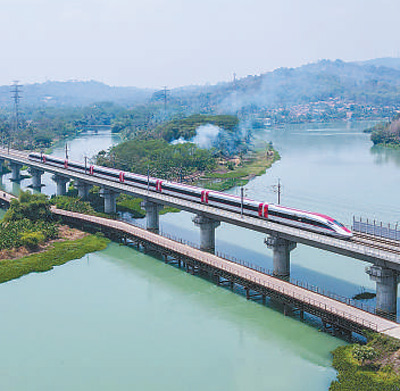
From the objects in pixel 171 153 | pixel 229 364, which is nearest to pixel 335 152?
pixel 171 153

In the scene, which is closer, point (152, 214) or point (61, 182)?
point (152, 214)

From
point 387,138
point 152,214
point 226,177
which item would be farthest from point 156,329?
point 387,138

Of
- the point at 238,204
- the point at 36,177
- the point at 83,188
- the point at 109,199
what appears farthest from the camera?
the point at 36,177

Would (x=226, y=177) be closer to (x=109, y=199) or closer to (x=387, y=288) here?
(x=109, y=199)

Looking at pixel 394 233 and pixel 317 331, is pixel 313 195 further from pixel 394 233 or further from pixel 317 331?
pixel 317 331

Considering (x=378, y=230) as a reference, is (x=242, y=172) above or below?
below

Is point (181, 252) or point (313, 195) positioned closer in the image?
point (181, 252)

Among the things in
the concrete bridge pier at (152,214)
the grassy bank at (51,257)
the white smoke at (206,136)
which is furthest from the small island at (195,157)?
the grassy bank at (51,257)
